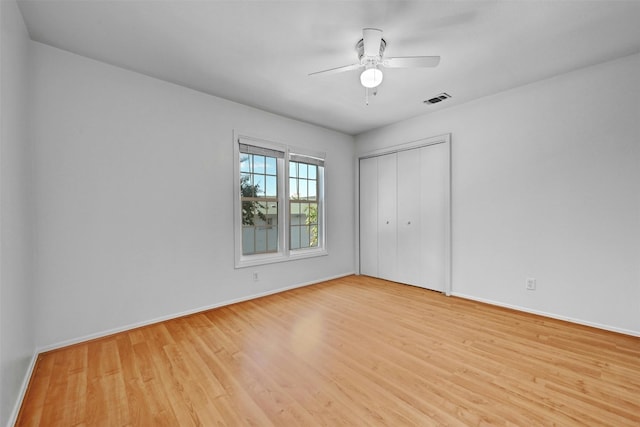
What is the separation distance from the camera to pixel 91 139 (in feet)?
8.07

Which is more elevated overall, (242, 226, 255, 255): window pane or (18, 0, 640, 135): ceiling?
(18, 0, 640, 135): ceiling

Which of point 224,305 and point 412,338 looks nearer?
point 412,338

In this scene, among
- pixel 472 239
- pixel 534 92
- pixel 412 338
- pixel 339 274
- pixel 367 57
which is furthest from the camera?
pixel 339 274

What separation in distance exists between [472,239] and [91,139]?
4.45 m

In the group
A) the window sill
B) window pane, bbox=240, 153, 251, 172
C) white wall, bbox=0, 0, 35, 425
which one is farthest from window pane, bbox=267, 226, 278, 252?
white wall, bbox=0, 0, 35, 425

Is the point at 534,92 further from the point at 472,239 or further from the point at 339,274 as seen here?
the point at 339,274

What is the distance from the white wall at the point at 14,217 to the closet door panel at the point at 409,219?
4.21m

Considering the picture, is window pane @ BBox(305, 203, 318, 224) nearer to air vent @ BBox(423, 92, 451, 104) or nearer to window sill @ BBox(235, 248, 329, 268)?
window sill @ BBox(235, 248, 329, 268)

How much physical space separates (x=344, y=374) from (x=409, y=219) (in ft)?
9.29

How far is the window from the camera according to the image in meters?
3.62

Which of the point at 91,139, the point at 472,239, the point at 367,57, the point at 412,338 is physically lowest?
the point at 412,338

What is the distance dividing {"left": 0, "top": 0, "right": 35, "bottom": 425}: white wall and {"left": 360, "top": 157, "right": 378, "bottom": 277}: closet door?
422 cm

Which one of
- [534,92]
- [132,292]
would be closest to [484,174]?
[534,92]

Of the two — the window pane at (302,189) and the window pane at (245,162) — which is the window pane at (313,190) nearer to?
the window pane at (302,189)
